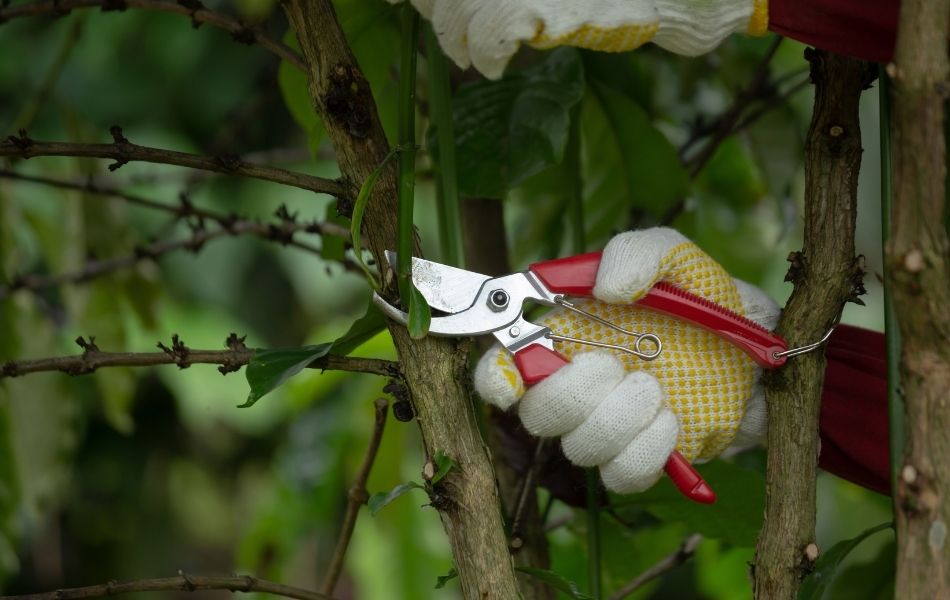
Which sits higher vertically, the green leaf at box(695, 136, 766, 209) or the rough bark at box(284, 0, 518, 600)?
the green leaf at box(695, 136, 766, 209)

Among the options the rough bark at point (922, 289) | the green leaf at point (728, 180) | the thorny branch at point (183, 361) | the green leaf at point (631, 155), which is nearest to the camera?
the rough bark at point (922, 289)

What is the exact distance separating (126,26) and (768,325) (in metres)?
2.85

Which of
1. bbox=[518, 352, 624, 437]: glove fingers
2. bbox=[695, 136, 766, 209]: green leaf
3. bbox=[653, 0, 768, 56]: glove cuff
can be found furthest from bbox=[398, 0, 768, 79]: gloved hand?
bbox=[695, 136, 766, 209]: green leaf

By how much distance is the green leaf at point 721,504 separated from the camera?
20.1 inches

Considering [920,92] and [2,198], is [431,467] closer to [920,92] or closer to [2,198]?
[920,92]

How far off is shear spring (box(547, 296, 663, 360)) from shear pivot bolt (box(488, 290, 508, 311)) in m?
0.02

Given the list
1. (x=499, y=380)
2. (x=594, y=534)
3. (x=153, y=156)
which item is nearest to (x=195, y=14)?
(x=153, y=156)

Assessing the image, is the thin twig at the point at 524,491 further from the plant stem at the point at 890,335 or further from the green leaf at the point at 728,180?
the green leaf at the point at 728,180

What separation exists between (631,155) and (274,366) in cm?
35

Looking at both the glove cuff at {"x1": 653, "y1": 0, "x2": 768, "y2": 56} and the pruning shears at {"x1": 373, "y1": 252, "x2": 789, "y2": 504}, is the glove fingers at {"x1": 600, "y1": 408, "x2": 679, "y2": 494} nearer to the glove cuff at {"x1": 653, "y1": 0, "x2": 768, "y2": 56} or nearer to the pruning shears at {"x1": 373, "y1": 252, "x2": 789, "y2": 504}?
the pruning shears at {"x1": 373, "y1": 252, "x2": 789, "y2": 504}

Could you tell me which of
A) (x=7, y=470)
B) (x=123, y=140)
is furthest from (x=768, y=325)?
(x=7, y=470)

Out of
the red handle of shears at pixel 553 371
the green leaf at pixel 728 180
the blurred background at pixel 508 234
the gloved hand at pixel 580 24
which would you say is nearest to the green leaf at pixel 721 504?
the blurred background at pixel 508 234

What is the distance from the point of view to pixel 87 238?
77 centimetres

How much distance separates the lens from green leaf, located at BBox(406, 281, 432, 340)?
0.36 meters
